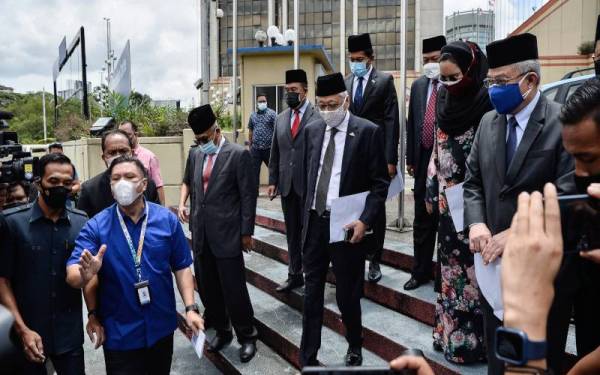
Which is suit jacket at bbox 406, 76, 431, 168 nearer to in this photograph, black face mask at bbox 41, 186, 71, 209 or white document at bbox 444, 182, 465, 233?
white document at bbox 444, 182, 465, 233

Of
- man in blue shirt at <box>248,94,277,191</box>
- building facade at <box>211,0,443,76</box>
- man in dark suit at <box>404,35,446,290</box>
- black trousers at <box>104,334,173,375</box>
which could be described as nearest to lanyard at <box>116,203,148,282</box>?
black trousers at <box>104,334,173,375</box>

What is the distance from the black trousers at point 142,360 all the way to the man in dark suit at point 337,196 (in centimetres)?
101

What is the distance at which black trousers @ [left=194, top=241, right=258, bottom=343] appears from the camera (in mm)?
4348

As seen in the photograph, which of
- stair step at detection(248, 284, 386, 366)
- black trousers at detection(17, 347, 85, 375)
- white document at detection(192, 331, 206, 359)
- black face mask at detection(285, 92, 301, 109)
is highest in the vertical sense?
black face mask at detection(285, 92, 301, 109)

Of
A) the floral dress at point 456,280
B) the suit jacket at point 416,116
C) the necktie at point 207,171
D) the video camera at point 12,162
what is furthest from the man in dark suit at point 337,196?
the video camera at point 12,162

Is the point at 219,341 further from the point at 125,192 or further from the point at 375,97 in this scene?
the point at 375,97

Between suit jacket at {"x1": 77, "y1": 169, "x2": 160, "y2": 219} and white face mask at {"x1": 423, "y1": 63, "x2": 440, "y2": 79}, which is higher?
white face mask at {"x1": 423, "y1": 63, "x2": 440, "y2": 79}

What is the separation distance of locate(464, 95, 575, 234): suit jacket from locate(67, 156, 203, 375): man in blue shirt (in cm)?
164

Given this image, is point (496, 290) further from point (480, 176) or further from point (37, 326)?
point (37, 326)

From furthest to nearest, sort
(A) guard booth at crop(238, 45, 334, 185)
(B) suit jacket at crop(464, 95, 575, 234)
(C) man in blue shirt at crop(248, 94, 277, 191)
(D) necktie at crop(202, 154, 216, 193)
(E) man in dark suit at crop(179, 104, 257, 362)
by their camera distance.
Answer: (A) guard booth at crop(238, 45, 334, 185) → (C) man in blue shirt at crop(248, 94, 277, 191) → (D) necktie at crop(202, 154, 216, 193) → (E) man in dark suit at crop(179, 104, 257, 362) → (B) suit jacket at crop(464, 95, 575, 234)

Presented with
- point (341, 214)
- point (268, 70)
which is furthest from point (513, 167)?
point (268, 70)

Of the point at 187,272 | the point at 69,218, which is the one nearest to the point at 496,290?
the point at 187,272

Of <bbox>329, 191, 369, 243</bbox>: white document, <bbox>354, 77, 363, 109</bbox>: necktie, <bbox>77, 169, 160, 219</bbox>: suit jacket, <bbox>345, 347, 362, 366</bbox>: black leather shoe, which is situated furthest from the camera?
<bbox>354, 77, 363, 109</bbox>: necktie

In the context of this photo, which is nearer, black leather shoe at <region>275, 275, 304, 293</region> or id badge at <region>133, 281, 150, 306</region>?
id badge at <region>133, 281, 150, 306</region>
